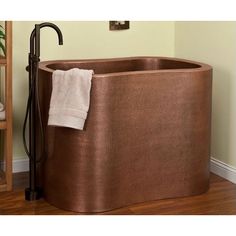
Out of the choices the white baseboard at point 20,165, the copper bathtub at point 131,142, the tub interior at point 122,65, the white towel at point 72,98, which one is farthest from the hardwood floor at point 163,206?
the tub interior at point 122,65

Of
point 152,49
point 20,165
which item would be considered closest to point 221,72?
point 152,49

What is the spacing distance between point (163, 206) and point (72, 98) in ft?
2.28

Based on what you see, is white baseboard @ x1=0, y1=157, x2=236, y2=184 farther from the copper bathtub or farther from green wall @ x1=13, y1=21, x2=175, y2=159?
the copper bathtub

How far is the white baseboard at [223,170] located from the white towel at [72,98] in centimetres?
104

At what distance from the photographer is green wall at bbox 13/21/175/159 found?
8.79 feet

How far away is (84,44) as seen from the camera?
2809 mm

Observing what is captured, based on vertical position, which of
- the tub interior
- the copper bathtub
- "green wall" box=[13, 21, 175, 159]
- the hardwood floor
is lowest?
the hardwood floor

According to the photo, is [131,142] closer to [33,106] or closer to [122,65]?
[33,106]

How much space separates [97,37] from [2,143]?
0.84m

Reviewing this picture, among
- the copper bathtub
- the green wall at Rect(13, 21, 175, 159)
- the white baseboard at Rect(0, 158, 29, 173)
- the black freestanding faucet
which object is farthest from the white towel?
the white baseboard at Rect(0, 158, 29, 173)

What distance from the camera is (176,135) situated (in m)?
2.24

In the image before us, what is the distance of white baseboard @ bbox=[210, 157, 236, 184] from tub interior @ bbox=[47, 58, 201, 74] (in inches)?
24.0
